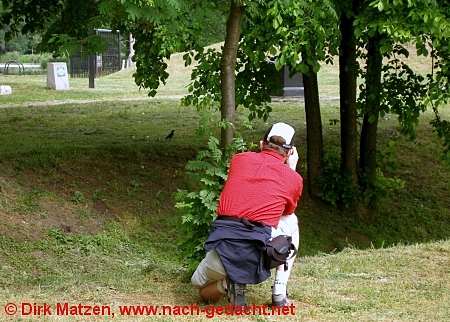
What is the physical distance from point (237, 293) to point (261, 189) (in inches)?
29.6

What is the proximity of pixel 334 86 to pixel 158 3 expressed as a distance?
19591 millimetres

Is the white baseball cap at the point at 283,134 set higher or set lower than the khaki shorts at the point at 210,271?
higher

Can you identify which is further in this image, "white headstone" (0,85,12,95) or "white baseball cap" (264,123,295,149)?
"white headstone" (0,85,12,95)

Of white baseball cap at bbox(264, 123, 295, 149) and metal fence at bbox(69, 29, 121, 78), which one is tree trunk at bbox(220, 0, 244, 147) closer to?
white baseball cap at bbox(264, 123, 295, 149)

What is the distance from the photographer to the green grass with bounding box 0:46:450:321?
6273mm

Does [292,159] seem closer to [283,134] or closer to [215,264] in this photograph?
[283,134]

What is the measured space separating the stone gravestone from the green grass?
15.0 ft

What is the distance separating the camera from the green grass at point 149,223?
6.27 m

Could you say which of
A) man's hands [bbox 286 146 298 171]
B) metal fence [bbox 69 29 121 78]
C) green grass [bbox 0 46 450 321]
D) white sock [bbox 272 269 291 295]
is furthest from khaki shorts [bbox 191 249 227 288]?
metal fence [bbox 69 29 121 78]

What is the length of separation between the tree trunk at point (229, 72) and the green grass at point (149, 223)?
115 centimetres

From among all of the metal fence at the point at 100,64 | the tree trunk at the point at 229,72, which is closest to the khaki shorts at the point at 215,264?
the tree trunk at the point at 229,72

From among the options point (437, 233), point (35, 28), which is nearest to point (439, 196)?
point (437, 233)

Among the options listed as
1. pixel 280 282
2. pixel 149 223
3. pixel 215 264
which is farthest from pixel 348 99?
pixel 215 264

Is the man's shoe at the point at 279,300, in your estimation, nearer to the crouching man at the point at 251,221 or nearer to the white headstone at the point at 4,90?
the crouching man at the point at 251,221
